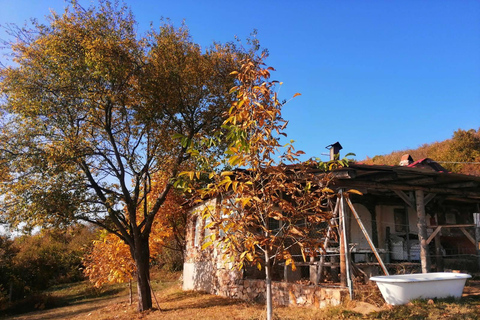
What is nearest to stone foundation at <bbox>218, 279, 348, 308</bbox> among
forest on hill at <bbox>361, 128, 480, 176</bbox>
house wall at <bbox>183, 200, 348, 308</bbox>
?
house wall at <bbox>183, 200, 348, 308</bbox>

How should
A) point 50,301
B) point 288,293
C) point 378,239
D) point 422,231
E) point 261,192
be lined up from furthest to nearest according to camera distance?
point 50,301, point 378,239, point 422,231, point 288,293, point 261,192

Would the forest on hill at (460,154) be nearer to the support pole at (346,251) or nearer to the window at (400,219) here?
the window at (400,219)

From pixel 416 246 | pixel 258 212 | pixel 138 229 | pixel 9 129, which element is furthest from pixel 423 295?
pixel 9 129

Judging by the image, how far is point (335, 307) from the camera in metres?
7.45

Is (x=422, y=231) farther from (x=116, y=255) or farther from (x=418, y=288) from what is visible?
(x=116, y=255)

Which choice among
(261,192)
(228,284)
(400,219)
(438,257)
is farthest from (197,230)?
(261,192)

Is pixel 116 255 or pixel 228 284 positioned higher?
pixel 116 255

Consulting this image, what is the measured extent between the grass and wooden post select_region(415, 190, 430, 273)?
122cm

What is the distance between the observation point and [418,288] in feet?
23.4

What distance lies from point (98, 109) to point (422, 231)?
385 inches

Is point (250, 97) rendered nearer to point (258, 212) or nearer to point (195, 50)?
point (258, 212)

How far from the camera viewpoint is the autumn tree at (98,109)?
9.12 m

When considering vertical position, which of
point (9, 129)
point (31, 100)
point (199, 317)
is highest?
point (31, 100)

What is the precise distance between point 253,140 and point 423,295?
518 cm
